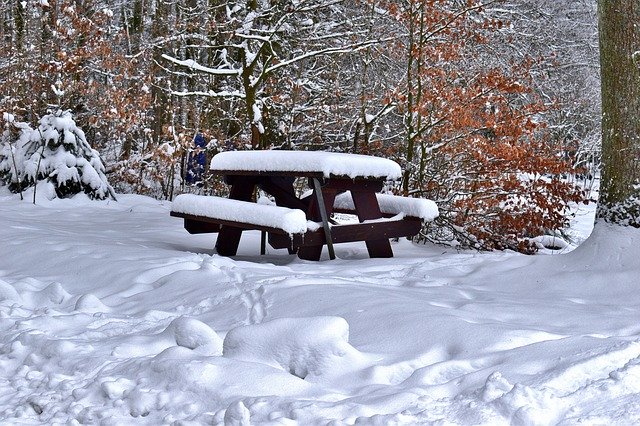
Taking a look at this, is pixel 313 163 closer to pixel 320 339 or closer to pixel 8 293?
pixel 8 293

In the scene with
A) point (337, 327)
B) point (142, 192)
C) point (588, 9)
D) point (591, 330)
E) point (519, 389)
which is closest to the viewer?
point (519, 389)

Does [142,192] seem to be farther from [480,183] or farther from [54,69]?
[480,183]

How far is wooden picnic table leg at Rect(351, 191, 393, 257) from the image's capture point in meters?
6.90

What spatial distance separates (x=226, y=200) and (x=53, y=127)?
5691mm

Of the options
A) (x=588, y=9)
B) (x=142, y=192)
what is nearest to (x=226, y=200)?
(x=142, y=192)

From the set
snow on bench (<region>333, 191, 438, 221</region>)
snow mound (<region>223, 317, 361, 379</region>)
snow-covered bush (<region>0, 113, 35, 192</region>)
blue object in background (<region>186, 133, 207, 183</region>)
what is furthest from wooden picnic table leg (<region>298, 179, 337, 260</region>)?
blue object in background (<region>186, 133, 207, 183</region>)

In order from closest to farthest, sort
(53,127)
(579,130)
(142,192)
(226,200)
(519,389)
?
1. (519,389)
2. (226,200)
3. (53,127)
4. (142,192)
5. (579,130)

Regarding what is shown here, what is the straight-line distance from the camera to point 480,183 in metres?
9.14

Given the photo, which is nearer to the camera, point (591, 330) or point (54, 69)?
point (591, 330)

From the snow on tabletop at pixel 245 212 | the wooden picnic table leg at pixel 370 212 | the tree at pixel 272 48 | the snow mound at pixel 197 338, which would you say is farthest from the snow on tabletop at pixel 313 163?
the tree at pixel 272 48

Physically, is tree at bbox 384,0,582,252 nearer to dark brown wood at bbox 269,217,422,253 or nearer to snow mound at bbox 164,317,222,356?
dark brown wood at bbox 269,217,422,253

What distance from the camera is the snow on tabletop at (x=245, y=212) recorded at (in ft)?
19.8

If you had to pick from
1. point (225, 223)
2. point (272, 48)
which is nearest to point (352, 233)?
point (225, 223)

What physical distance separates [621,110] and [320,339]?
139 inches
